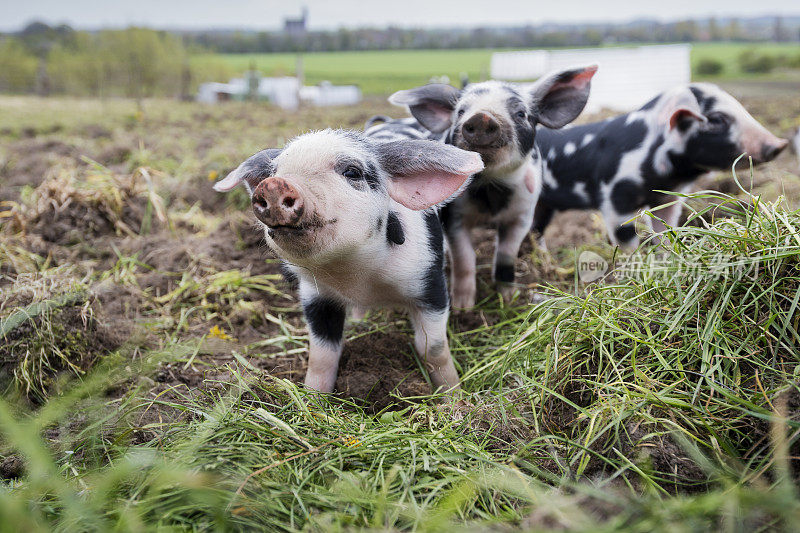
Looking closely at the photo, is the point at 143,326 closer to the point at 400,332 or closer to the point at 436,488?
the point at 400,332

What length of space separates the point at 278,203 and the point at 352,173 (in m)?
0.48

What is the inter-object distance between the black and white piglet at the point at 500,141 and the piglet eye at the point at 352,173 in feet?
3.30

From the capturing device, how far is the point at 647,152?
436 cm

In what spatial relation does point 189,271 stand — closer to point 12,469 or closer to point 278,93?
point 12,469

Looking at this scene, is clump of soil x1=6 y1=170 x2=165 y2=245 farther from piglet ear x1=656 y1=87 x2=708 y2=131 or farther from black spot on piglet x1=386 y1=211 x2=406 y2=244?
piglet ear x1=656 y1=87 x2=708 y2=131

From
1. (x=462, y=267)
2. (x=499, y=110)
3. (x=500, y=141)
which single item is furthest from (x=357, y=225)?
(x=462, y=267)

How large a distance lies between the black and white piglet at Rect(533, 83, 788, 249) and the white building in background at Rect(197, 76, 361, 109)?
67.8ft

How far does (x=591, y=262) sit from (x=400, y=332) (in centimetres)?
159

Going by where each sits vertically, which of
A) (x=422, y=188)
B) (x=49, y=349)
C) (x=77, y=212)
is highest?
(x=422, y=188)

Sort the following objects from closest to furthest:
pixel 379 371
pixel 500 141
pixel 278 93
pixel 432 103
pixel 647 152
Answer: pixel 379 371
pixel 500 141
pixel 432 103
pixel 647 152
pixel 278 93

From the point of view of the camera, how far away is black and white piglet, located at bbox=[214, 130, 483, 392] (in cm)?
222

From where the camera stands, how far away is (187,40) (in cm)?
3175

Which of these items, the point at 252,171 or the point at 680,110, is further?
the point at 680,110

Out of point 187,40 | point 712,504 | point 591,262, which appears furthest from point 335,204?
point 187,40
